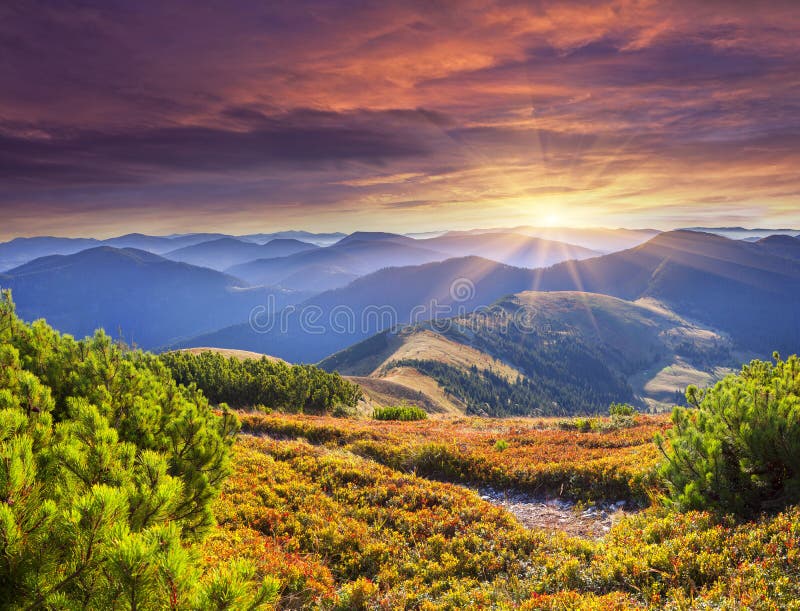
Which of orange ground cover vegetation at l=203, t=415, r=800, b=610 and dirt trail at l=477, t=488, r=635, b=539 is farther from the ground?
orange ground cover vegetation at l=203, t=415, r=800, b=610

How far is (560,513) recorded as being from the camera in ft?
41.9

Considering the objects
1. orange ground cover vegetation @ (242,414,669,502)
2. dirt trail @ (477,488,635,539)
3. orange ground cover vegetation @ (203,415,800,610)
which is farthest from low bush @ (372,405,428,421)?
dirt trail @ (477,488,635,539)

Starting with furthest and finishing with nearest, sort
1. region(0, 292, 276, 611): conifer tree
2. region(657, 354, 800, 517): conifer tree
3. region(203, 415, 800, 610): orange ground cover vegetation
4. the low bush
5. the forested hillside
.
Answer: the low bush < the forested hillside < region(657, 354, 800, 517): conifer tree < region(203, 415, 800, 610): orange ground cover vegetation < region(0, 292, 276, 611): conifer tree

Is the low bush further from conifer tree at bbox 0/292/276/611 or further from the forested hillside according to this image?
conifer tree at bbox 0/292/276/611

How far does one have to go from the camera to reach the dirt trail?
37.9 feet

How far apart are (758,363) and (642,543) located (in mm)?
8246

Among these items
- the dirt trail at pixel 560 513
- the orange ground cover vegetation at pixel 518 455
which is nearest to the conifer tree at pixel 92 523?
the dirt trail at pixel 560 513

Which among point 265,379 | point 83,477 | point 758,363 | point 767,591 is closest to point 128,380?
point 83,477

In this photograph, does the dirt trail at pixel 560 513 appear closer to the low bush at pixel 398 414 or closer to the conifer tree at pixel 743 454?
the conifer tree at pixel 743 454

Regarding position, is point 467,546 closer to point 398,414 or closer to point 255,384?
point 398,414

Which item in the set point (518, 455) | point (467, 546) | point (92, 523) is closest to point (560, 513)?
point (518, 455)

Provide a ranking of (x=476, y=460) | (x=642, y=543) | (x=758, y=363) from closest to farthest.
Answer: (x=642, y=543) < (x=758, y=363) < (x=476, y=460)

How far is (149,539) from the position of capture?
2863 millimetres

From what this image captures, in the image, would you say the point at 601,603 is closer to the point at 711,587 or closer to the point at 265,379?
the point at 711,587
